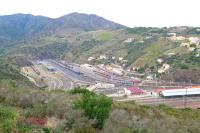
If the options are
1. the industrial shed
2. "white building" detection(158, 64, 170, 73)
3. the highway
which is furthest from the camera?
"white building" detection(158, 64, 170, 73)

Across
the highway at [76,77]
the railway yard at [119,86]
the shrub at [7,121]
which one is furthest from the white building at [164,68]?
the shrub at [7,121]

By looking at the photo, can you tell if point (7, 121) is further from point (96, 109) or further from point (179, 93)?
point (179, 93)

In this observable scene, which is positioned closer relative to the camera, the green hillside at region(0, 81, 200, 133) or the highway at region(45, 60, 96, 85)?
the green hillside at region(0, 81, 200, 133)

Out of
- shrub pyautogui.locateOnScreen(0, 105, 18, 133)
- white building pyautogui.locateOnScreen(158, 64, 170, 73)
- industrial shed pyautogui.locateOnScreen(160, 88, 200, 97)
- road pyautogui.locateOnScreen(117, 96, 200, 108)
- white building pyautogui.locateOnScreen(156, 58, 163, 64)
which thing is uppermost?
white building pyautogui.locateOnScreen(156, 58, 163, 64)

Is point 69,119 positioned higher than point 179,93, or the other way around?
point 69,119

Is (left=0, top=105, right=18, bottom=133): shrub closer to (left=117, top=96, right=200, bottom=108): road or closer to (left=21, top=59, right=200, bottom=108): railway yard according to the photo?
(left=21, top=59, right=200, bottom=108): railway yard

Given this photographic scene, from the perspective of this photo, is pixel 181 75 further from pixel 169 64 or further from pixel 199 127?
pixel 199 127

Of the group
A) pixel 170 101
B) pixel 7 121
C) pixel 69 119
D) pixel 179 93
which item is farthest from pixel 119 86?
pixel 7 121

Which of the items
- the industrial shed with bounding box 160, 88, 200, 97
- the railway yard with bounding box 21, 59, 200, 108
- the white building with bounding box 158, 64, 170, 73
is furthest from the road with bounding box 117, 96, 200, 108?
the white building with bounding box 158, 64, 170, 73
